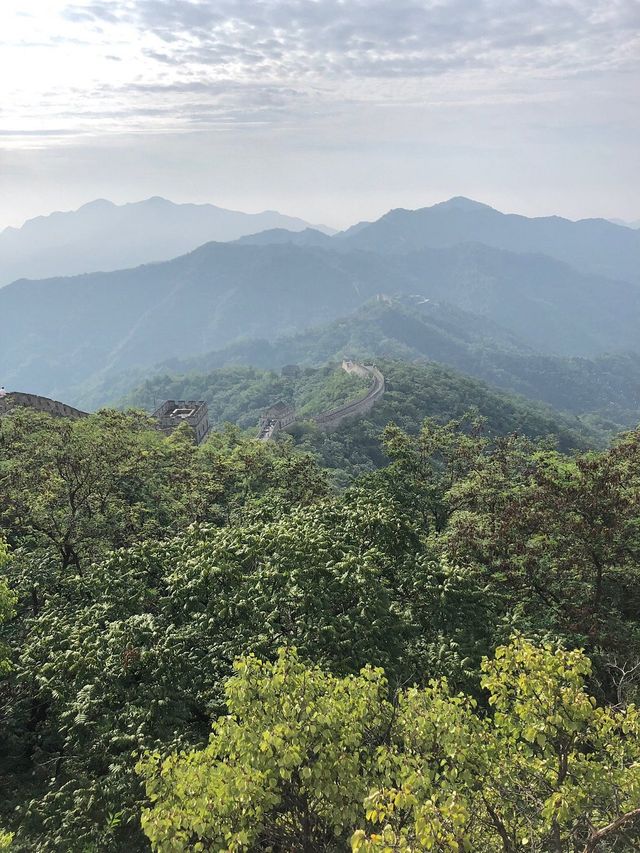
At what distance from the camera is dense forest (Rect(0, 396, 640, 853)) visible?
23.5 feet

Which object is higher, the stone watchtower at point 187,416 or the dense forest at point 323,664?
the dense forest at point 323,664

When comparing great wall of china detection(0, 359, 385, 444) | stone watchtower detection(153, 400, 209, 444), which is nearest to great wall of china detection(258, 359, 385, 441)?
great wall of china detection(0, 359, 385, 444)

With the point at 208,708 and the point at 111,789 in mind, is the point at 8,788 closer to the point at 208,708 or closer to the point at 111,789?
the point at 111,789

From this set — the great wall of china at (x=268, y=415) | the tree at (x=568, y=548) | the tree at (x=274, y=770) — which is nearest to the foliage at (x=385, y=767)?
the tree at (x=274, y=770)

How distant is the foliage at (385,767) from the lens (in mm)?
6801

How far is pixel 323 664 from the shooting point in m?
10.1

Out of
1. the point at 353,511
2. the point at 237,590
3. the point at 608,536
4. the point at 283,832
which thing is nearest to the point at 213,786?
the point at 283,832

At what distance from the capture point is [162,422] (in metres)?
74.9

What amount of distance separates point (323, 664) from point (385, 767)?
2832mm

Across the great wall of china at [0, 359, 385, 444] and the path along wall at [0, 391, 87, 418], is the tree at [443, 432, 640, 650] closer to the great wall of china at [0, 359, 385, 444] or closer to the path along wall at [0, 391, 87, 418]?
the path along wall at [0, 391, 87, 418]

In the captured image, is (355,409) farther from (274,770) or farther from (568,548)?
(274,770)

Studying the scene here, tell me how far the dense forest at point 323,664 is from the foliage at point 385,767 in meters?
0.04

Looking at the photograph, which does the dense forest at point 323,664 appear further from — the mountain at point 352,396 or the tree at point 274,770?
the mountain at point 352,396

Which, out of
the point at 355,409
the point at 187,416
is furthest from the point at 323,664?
the point at 355,409
